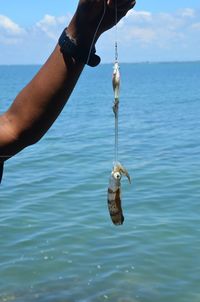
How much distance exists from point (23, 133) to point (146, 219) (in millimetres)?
9048

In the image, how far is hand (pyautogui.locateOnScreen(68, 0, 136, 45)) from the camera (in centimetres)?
216

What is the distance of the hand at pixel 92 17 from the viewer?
216 centimetres

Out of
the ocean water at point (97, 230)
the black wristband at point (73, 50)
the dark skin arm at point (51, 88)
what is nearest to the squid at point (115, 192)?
the dark skin arm at point (51, 88)

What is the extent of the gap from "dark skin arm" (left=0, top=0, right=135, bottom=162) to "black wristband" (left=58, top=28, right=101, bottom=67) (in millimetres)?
18

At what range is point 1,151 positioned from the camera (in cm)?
242

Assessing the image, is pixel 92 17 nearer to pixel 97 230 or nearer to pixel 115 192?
pixel 115 192

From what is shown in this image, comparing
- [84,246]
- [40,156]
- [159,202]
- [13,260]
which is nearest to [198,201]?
[159,202]

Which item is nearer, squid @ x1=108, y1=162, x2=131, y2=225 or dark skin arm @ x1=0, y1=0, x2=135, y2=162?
dark skin arm @ x1=0, y1=0, x2=135, y2=162

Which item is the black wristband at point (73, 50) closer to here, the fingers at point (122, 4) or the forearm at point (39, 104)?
the forearm at point (39, 104)

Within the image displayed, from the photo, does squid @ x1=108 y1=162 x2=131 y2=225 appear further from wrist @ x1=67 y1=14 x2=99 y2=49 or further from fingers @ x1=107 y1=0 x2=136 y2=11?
fingers @ x1=107 y1=0 x2=136 y2=11

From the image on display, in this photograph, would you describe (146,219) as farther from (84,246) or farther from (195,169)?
(195,169)

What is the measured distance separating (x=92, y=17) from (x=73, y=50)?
14 cm

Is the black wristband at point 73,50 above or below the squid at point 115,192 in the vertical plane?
above

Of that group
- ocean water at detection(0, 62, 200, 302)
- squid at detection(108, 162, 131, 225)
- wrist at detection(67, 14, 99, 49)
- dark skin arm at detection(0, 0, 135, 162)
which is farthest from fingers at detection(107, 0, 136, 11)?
ocean water at detection(0, 62, 200, 302)
